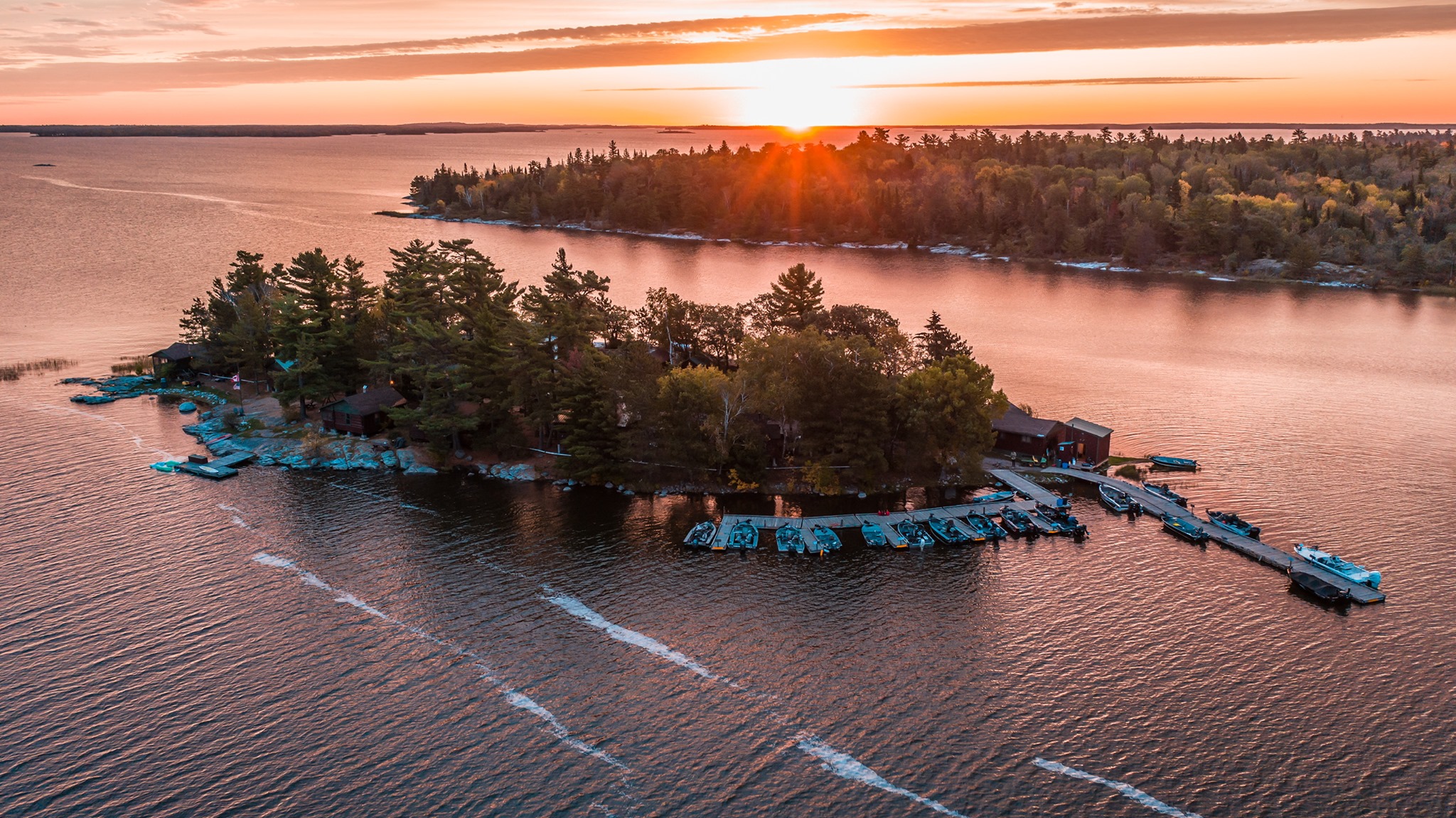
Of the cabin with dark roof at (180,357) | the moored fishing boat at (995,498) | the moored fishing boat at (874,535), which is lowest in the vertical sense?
the moored fishing boat at (874,535)

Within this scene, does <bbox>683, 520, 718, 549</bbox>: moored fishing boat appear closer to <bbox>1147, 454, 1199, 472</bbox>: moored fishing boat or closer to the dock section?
the dock section

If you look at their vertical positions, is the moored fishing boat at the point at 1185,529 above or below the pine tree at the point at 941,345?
below

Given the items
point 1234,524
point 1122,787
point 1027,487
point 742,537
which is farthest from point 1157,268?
point 1122,787

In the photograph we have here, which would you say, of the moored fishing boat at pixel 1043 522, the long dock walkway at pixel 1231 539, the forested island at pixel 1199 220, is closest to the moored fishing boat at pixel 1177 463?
the long dock walkway at pixel 1231 539

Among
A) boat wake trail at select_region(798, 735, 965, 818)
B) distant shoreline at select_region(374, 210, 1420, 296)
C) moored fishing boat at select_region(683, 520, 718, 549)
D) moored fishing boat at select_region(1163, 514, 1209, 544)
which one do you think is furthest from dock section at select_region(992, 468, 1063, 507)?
distant shoreline at select_region(374, 210, 1420, 296)

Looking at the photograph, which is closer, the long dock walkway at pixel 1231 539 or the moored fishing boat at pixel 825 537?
the long dock walkway at pixel 1231 539

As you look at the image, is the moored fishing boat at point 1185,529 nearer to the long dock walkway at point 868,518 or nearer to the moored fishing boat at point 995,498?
the long dock walkway at point 868,518

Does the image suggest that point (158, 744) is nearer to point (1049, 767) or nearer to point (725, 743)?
point (725, 743)

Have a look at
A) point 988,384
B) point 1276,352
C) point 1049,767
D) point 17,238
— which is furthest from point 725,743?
point 17,238

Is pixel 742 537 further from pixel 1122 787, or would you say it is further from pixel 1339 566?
pixel 1339 566
